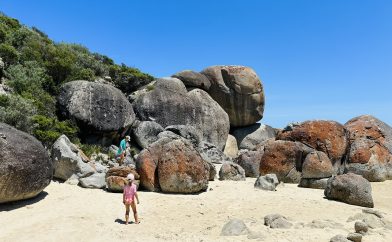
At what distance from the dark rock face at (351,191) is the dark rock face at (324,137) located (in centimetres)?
435

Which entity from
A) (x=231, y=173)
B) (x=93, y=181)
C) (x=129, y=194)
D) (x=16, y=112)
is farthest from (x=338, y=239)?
(x=16, y=112)

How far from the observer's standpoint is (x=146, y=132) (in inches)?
977

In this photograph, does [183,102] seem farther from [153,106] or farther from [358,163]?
[358,163]

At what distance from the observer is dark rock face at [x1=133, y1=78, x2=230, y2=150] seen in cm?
2742

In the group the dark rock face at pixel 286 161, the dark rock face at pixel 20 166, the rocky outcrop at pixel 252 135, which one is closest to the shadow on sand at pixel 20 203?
the dark rock face at pixel 20 166

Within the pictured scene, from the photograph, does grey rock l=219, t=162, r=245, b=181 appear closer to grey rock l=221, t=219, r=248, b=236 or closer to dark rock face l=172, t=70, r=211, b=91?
grey rock l=221, t=219, r=248, b=236

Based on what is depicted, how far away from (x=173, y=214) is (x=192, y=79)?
2020cm

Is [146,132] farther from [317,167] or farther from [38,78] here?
Result: [317,167]

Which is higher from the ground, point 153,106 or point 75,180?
point 153,106

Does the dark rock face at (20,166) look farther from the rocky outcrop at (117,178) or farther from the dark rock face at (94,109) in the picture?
the dark rock face at (94,109)

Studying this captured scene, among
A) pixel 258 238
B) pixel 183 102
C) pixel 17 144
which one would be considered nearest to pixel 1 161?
pixel 17 144

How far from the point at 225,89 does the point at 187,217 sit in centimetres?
2194

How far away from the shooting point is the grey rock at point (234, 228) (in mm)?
10383

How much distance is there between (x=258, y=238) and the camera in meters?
9.98
